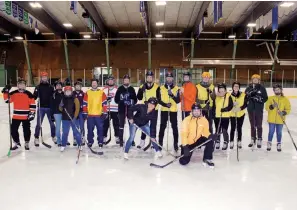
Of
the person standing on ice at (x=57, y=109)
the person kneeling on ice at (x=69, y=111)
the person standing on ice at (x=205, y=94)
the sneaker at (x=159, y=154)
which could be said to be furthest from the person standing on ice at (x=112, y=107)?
the person standing on ice at (x=205, y=94)

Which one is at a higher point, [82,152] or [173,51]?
[173,51]

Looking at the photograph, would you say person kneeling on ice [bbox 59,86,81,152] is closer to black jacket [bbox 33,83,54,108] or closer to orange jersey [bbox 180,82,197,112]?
black jacket [bbox 33,83,54,108]

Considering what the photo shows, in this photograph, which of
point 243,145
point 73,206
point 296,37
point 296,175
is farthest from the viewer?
point 296,37

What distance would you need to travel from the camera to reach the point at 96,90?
4578mm

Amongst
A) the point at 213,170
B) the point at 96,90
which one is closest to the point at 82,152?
the point at 96,90

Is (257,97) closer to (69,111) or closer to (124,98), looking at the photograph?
(124,98)

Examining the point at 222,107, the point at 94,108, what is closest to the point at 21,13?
the point at 94,108

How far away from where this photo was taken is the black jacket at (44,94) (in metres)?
4.73

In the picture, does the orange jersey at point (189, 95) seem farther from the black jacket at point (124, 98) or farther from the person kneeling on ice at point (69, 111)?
the person kneeling on ice at point (69, 111)

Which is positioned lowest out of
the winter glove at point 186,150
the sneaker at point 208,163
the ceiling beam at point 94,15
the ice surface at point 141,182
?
the ice surface at point 141,182

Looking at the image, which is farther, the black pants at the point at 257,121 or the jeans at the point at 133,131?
the black pants at the point at 257,121

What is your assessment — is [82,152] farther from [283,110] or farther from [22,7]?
[22,7]

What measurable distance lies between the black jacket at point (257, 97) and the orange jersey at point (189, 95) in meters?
1.01

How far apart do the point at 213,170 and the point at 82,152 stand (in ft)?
6.70
